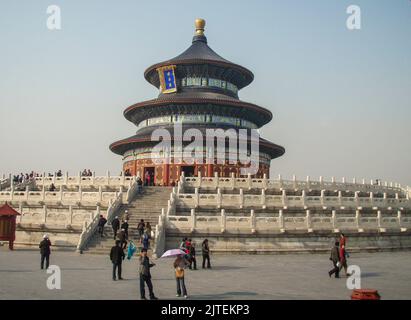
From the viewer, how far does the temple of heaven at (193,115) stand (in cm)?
4647

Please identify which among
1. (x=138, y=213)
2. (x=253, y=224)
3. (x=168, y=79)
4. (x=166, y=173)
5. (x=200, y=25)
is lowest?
(x=253, y=224)

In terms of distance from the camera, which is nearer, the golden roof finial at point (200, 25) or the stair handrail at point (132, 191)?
the stair handrail at point (132, 191)

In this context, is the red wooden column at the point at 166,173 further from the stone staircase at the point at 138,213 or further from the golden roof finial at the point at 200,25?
the golden roof finial at the point at 200,25

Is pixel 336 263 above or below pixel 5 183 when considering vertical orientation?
below

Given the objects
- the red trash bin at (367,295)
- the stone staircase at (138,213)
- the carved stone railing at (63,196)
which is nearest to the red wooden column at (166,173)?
the stone staircase at (138,213)

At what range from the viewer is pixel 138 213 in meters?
29.0

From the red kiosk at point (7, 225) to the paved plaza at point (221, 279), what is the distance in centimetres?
264

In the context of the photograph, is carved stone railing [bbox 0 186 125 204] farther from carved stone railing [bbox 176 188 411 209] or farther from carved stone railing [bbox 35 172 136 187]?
carved stone railing [bbox 176 188 411 209]

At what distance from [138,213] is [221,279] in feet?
44.8

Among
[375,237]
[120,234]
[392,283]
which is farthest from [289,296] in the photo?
[375,237]

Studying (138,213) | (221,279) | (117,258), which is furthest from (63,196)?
(221,279)

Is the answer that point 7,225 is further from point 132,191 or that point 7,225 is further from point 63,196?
point 132,191
